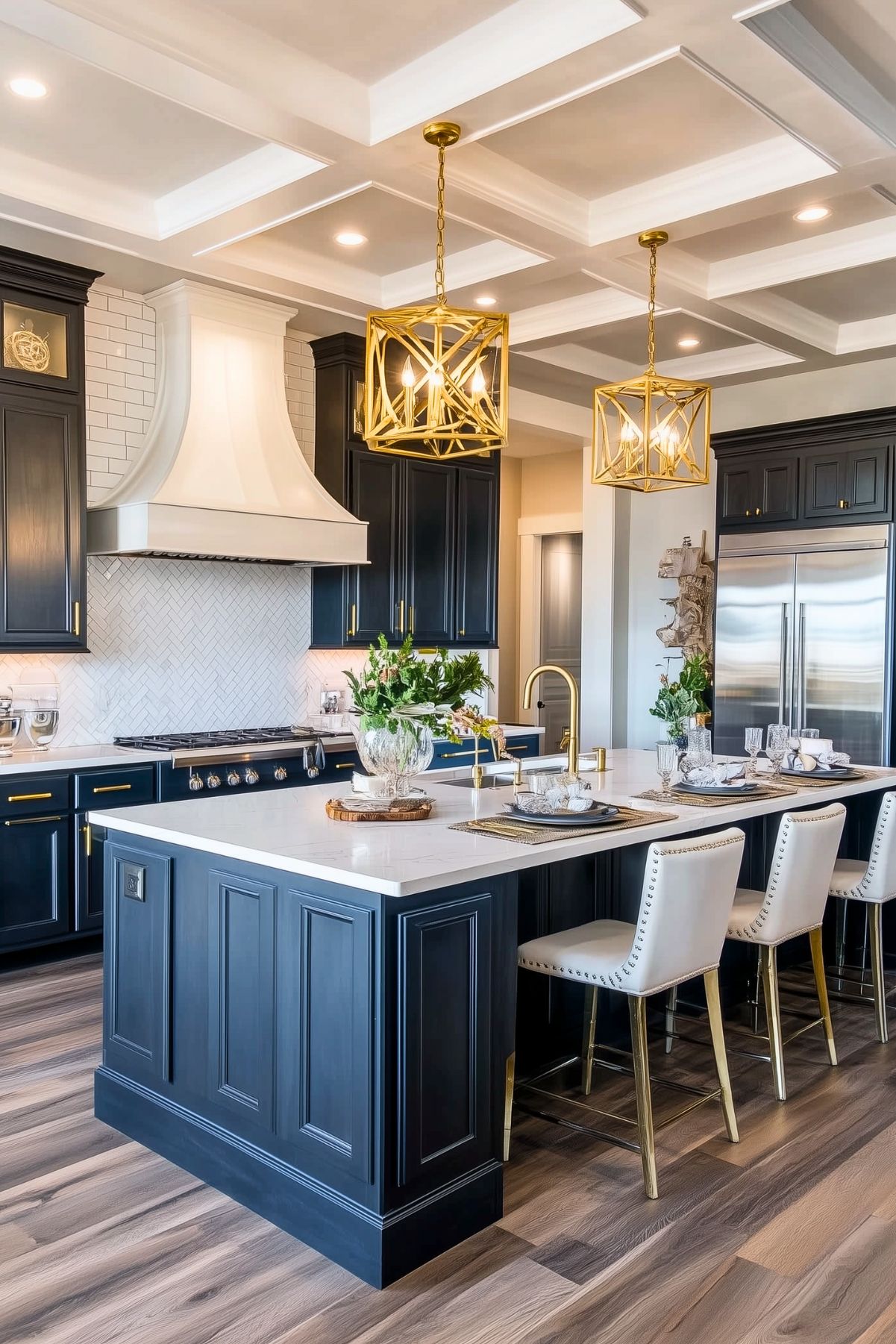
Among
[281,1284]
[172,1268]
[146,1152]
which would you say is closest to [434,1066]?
[281,1284]

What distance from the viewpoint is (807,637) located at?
619 cm

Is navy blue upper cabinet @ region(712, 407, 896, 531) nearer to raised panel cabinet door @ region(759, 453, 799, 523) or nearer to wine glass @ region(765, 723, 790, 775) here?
raised panel cabinet door @ region(759, 453, 799, 523)

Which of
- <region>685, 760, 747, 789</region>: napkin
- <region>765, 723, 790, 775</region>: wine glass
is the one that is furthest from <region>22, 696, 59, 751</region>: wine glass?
<region>765, 723, 790, 775</region>: wine glass

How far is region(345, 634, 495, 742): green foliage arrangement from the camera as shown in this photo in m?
3.04

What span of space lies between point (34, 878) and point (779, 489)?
→ 4.59 m

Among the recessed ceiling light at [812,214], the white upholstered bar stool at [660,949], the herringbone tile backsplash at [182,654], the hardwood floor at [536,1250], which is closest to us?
the hardwood floor at [536,1250]

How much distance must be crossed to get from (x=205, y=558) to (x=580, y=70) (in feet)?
10.4

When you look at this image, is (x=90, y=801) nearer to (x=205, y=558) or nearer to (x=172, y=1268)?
(x=205, y=558)

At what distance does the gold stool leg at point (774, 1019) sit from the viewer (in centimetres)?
331

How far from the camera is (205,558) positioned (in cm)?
561

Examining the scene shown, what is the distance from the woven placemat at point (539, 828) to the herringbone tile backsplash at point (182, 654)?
2840 millimetres

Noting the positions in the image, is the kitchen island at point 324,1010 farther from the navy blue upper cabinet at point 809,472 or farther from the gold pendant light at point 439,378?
the navy blue upper cabinet at point 809,472

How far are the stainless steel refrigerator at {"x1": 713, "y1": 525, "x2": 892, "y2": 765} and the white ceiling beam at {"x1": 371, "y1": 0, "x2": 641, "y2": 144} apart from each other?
11.8 feet

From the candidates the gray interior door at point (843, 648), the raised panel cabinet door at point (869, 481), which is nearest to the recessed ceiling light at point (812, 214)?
the raised panel cabinet door at point (869, 481)
